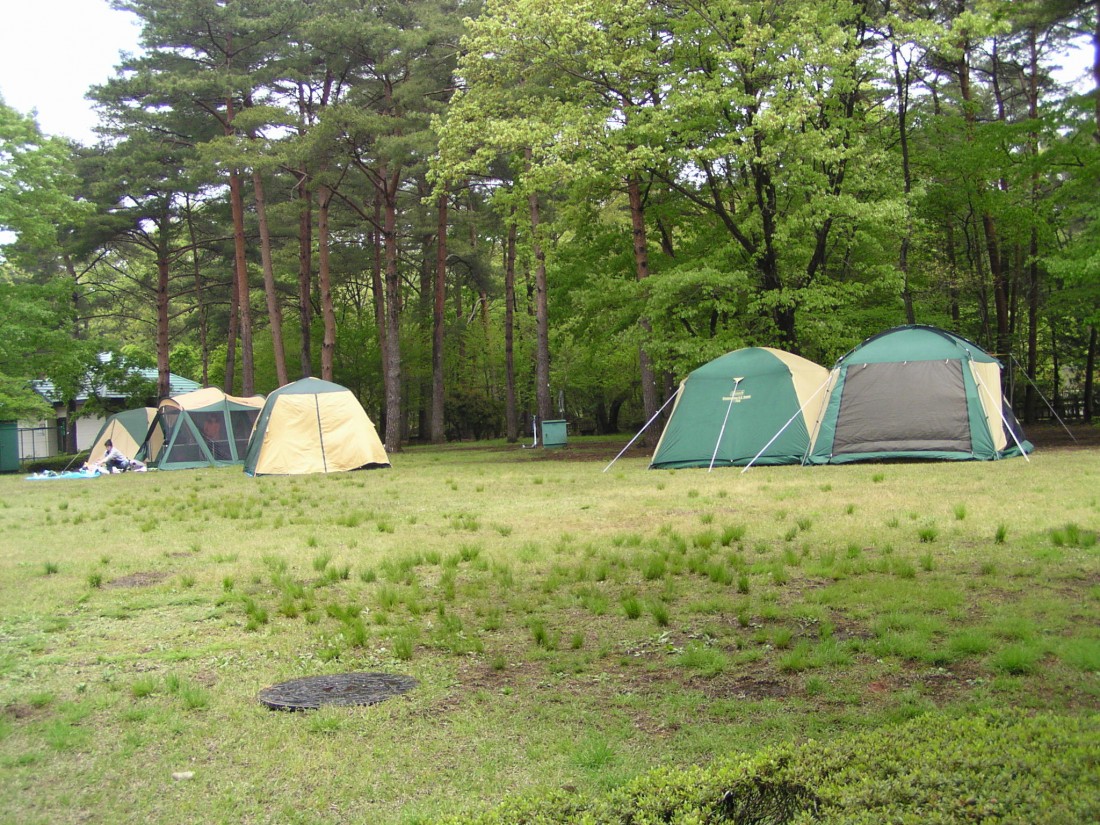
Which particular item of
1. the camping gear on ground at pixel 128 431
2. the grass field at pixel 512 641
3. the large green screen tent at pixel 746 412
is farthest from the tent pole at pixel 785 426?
the camping gear on ground at pixel 128 431

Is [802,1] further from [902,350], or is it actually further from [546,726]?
[546,726]

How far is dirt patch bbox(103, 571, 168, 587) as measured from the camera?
7176 millimetres

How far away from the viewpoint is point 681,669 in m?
4.65

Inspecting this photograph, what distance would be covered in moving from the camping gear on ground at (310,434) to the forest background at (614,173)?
461 cm

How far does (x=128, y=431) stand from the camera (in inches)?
1014

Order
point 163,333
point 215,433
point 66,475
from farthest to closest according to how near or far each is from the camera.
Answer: point 163,333, point 215,433, point 66,475

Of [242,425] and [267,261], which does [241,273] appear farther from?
[242,425]

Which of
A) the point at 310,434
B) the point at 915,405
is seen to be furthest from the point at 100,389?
the point at 915,405

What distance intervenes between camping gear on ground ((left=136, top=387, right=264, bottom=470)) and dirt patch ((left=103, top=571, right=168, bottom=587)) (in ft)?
53.6

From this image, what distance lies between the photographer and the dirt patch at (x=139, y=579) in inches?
283

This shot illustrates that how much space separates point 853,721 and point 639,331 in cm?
1467

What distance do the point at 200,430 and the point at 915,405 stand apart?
17248mm

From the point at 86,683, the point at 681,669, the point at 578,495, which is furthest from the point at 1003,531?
the point at 86,683

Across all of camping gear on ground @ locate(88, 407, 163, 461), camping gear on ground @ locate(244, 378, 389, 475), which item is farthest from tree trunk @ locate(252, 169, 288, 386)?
camping gear on ground @ locate(244, 378, 389, 475)
